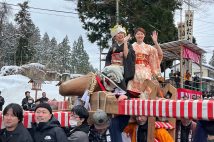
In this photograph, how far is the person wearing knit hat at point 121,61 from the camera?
542 cm

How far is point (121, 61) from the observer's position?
5582 millimetres

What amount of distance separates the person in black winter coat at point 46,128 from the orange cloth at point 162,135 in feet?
7.22

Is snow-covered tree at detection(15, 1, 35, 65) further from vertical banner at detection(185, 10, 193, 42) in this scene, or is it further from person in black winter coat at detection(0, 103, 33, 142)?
person in black winter coat at detection(0, 103, 33, 142)

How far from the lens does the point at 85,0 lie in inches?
864

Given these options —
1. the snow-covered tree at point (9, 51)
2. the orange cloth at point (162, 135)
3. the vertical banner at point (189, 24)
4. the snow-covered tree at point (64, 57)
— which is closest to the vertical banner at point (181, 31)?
the vertical banner at point (189, 24)

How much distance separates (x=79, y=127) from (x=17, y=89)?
28.7 m

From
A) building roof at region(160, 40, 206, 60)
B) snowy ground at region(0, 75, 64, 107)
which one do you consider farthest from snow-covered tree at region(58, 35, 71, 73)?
building roof at region(160, 40, 206, 60)

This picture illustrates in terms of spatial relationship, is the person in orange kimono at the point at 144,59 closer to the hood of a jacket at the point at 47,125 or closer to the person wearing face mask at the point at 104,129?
the person wearing face mask at the point at 104,129

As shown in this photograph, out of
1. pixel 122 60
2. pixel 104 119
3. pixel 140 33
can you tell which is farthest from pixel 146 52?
pixel 104 119

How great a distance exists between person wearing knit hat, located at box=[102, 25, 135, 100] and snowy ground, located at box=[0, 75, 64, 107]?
22298 millimetres

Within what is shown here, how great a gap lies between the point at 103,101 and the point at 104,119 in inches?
35.0

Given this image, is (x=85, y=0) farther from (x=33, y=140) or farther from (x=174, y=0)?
(x=33, y=140)

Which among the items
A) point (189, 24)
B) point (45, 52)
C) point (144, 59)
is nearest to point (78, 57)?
point (45, 52)

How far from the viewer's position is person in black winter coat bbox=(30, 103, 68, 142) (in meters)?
3.48
